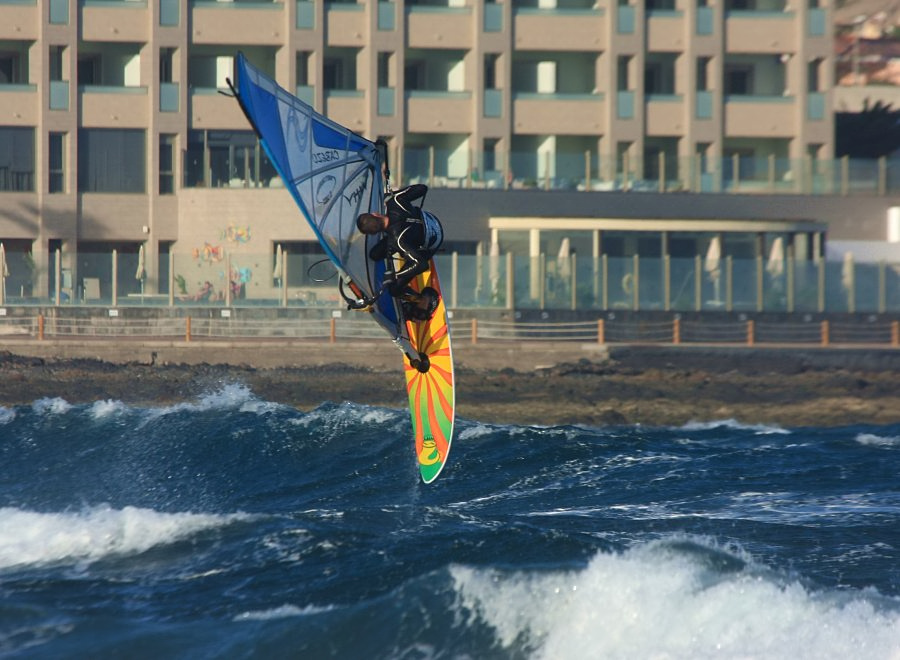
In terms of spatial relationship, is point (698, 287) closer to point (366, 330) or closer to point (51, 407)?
point (366, 330)

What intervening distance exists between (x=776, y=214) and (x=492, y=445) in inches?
775

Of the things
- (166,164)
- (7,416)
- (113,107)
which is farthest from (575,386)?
(113,107)

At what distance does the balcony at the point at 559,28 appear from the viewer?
3241 centimetres

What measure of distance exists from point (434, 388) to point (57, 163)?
77.0 ft

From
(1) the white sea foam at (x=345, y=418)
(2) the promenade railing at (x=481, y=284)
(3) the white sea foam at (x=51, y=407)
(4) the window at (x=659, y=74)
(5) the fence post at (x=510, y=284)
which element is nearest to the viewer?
(1) the white sea foam at (x=345, y=418)

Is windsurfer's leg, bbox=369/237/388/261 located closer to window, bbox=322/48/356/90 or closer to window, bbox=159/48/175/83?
window, bbox=322/48/356/90

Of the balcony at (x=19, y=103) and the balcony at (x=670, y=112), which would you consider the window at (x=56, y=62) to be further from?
the balcony at (x=670, y=112)

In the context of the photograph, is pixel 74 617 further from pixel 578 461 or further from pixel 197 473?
pixel 578 461

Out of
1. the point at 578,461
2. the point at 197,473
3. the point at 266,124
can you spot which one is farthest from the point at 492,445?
the point at 266,124

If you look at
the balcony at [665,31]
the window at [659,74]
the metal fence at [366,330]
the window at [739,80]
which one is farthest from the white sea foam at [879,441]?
the window at [739,80]

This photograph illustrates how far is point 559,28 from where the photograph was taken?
3256 cm

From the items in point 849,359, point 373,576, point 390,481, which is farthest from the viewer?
point 849,359

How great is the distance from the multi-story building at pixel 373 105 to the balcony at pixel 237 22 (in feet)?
0.17

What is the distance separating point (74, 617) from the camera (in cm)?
748
